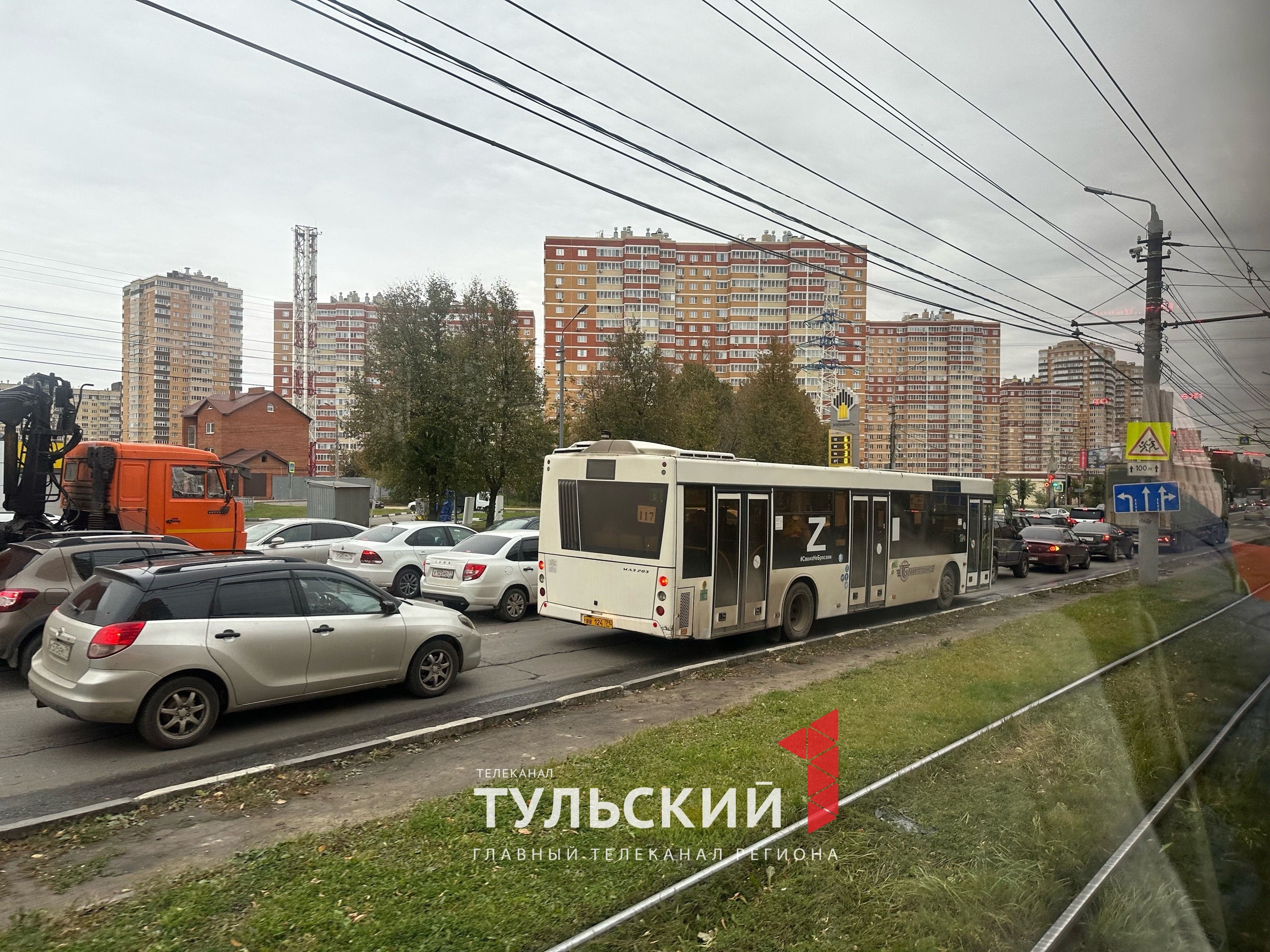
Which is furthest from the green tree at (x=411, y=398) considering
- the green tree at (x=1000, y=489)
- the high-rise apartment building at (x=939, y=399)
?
the high-rise apartment building at (x=939, y=399)

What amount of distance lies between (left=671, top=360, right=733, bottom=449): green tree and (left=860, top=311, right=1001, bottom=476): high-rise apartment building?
34.2 meters

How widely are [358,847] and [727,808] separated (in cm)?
232

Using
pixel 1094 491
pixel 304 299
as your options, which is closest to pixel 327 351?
pixel 304 299

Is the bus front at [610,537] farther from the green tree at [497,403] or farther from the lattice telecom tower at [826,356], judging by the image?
the lattice telecom tower at [826,356]

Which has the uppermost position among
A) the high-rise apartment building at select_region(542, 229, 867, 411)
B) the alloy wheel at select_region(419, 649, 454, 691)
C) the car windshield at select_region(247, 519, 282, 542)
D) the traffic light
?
the high-rise apartment building at select_region(542, 229, 867, 411)

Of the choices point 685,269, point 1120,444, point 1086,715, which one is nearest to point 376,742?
point 1086,715

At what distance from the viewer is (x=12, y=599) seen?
8.76 metres

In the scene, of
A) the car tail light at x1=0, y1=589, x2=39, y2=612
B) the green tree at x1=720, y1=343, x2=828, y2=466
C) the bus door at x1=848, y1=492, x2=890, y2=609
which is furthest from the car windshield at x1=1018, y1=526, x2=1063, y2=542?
the car tail light at x1=0, y1=589, x2=39, y2=612

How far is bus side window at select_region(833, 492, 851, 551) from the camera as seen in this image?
13.2 metres

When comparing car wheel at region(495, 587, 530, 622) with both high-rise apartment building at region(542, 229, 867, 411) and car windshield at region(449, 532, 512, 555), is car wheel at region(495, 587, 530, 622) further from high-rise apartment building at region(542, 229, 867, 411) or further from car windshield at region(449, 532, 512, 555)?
high-rise apartment building at region(542, 229, 867, 411)

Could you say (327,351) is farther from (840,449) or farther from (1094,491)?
(840,449)

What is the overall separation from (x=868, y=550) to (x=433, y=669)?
8.20 m

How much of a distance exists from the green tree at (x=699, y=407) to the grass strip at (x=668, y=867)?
2102 centimetres

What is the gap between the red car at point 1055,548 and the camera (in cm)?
2597
